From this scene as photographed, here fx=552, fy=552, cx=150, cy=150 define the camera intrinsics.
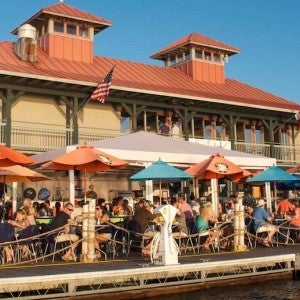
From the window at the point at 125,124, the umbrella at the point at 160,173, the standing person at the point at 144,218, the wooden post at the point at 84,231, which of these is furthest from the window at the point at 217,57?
the wooden post at the point at 84,231

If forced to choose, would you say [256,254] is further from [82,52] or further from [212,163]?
[82,52]

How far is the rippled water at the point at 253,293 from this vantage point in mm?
9820

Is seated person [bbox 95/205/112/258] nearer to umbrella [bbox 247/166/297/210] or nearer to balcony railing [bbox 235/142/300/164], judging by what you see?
umbrella [bbox 247/166/297/210]

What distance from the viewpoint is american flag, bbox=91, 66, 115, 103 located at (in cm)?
2045

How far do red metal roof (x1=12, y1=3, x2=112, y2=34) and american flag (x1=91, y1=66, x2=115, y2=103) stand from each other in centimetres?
523

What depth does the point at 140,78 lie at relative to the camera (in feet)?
82.7

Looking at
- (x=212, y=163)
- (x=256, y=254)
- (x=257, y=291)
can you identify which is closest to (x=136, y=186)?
(x=212, y=163)

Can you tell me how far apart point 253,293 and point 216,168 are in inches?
193

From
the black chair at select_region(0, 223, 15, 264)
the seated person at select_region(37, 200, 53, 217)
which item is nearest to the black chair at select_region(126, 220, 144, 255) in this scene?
the black chair at select_region(0, 223, 15, 264)

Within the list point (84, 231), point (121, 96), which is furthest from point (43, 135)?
point (84, 231)

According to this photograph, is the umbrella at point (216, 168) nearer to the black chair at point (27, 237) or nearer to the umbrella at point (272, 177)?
the umbrella at point (272, 177)

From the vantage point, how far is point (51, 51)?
24.5 m

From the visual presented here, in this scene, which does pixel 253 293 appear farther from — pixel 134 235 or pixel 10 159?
pixel 10 159

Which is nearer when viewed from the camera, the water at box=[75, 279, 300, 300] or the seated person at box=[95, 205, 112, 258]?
the water at box=[75, 279, 300, 300]
